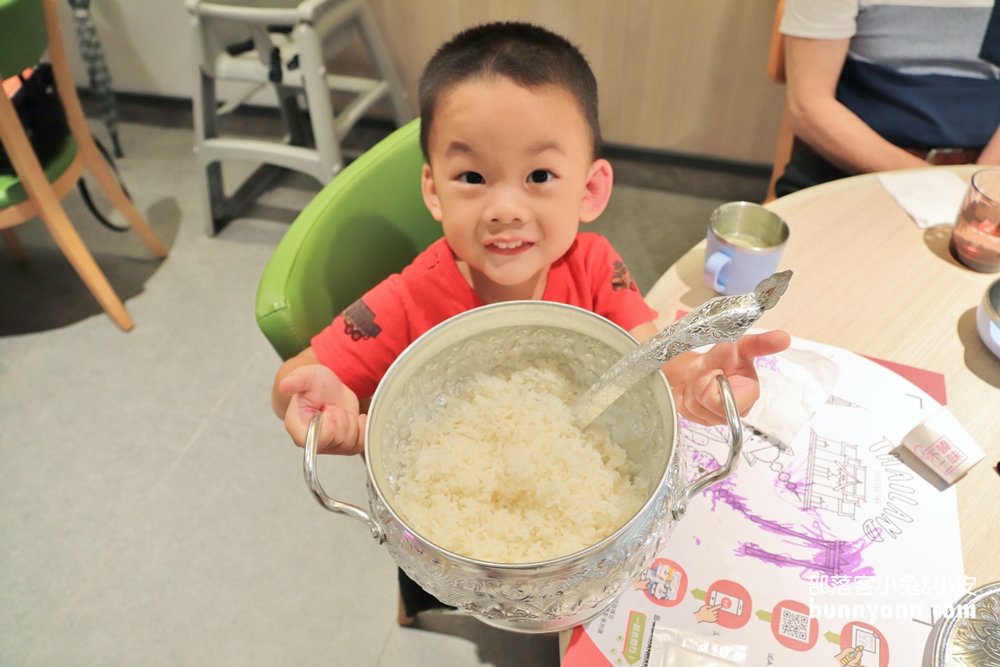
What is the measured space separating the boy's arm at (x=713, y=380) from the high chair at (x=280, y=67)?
1833 mm

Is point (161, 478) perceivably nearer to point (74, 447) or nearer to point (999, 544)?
point (74, 447)

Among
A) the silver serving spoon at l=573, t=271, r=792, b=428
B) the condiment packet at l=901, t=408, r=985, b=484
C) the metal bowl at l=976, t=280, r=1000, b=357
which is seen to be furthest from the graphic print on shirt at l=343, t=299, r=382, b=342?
the metal bowl at l=976, t=280, r=1000, b=357

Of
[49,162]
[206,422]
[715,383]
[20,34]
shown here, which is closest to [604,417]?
[715,383]

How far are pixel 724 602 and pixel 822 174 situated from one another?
1.21 m

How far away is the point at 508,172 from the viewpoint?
29.7 inches

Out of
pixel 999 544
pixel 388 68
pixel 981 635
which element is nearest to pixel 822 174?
pixel 999 544

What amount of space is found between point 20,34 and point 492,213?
5.42 feet

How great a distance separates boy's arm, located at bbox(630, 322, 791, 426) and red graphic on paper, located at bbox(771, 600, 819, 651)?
0.20 meters

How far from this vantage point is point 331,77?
2709 millimetres

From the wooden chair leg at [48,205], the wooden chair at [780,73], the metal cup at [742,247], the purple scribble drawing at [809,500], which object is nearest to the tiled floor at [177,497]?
the wooden chair leg at [48,205]

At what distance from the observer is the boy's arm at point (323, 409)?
642mm

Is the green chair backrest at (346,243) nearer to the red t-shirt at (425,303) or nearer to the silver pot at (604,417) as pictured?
the red t-shirt at (425,303)

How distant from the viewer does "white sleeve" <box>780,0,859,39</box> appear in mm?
1310

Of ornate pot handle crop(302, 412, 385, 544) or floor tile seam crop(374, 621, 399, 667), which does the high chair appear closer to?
floor tile seam crop(374, 621, 399, 667)
